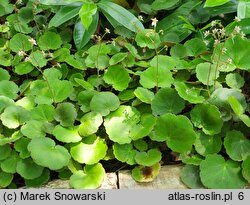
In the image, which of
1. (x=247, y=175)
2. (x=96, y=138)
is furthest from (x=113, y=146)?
(x=247, y=175)

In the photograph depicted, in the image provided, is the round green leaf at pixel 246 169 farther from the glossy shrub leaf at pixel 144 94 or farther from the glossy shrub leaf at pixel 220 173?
the glossy shrub leaf at pixel 144 94

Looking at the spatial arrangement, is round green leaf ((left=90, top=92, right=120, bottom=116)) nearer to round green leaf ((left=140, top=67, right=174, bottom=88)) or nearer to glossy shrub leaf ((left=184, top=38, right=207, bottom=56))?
round green leaf ((left=140, top=67, right=174, bottom=88))

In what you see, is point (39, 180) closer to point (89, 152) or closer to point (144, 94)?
point (89, 152)

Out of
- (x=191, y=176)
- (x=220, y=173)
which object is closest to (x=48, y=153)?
(x=191, y=176)

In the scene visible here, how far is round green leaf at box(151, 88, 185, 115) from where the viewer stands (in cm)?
200

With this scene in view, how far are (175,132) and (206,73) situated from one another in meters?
0.37

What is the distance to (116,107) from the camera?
6.61ft

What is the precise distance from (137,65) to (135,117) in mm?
400

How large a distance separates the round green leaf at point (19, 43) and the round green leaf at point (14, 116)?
54 centimetres

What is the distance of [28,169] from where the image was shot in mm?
1868

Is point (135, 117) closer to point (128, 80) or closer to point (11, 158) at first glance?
point (128, 80)

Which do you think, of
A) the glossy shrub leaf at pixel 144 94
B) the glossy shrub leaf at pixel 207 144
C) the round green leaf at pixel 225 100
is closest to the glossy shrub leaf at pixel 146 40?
the glossy shrub leaf at pixel 144 94

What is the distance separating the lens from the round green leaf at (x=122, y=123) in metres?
1.93

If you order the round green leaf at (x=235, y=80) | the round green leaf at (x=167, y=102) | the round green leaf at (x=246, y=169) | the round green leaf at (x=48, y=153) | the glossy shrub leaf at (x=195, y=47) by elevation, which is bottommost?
the round green leaf at (x=246, y=169)
